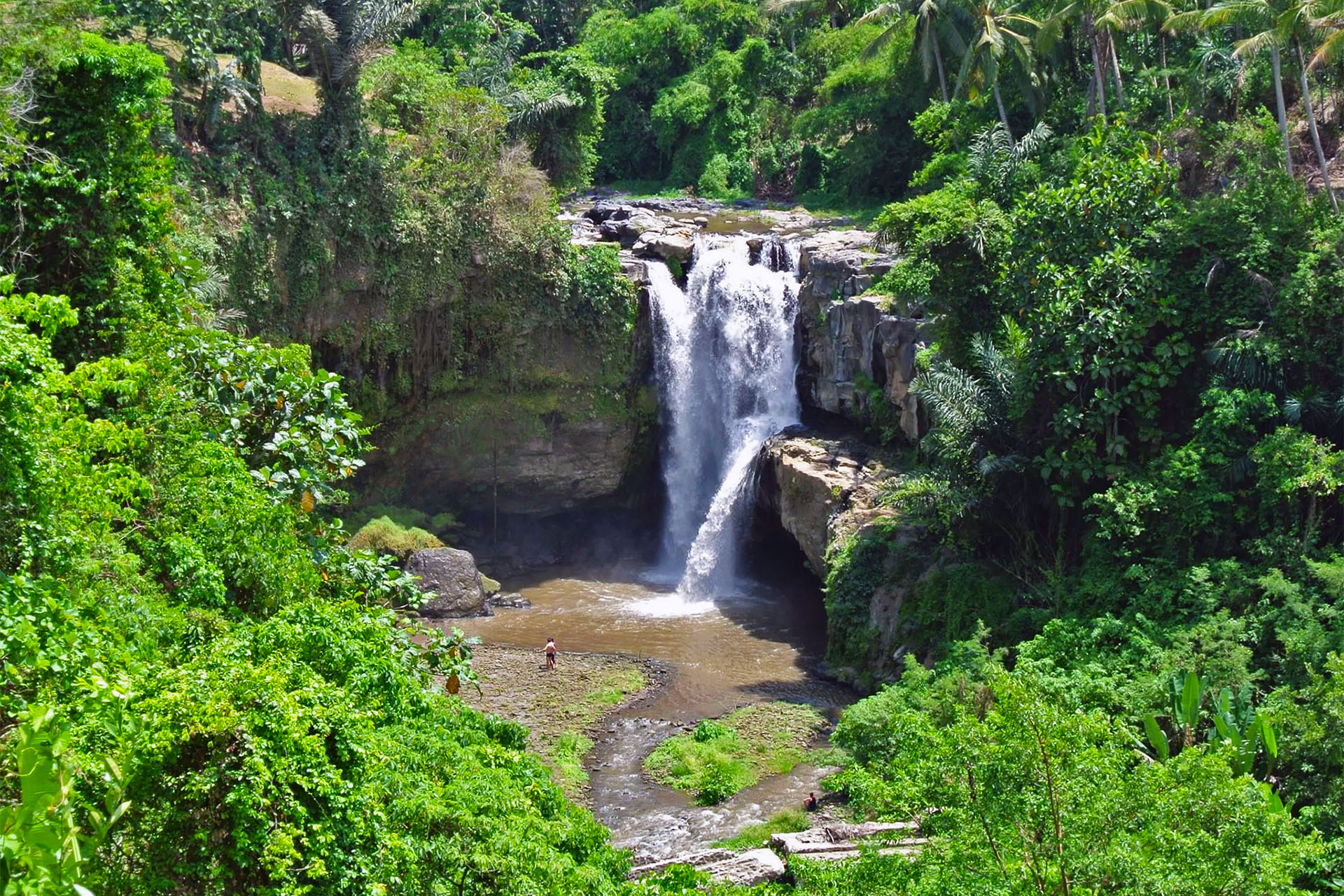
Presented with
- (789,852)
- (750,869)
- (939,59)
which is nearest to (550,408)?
(939,59)

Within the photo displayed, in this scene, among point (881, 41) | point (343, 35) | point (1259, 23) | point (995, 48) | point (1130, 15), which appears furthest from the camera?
point (881, 41)

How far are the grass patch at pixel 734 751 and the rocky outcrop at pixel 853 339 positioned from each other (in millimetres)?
7615

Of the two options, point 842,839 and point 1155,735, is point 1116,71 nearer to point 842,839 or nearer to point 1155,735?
point 1155,735

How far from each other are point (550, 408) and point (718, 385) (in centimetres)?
436

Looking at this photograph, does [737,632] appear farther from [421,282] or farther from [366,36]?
[366,36]

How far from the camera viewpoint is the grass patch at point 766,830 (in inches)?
604

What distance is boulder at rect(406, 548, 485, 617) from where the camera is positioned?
25969 mm

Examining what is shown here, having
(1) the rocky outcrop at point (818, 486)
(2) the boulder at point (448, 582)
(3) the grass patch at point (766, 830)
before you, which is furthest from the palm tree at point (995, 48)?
(3) the grass patch at point (766, 830)

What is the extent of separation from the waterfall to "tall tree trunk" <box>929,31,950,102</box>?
8.05 metres

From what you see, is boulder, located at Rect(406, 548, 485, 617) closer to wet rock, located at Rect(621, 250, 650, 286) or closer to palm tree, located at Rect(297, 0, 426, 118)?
wet rock, located at Rect(621, 250, 650, 286)

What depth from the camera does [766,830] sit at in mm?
15867

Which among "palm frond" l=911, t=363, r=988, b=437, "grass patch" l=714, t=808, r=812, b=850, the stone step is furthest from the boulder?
the stone step

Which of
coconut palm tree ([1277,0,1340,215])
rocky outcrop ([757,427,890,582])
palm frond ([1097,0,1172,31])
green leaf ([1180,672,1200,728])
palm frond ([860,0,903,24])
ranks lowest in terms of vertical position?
green leaf ([1180,672,1200,728])

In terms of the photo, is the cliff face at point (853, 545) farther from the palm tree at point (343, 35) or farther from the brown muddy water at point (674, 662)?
the palm tree at point (343, 35)
